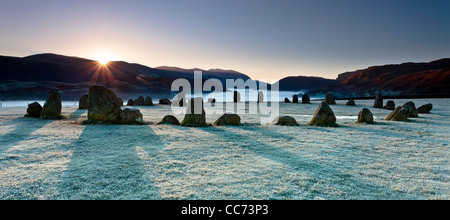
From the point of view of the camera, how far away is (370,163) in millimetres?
4102

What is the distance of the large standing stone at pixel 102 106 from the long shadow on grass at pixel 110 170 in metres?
3.16

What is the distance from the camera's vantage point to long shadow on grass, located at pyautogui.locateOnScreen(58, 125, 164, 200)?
2.77 m

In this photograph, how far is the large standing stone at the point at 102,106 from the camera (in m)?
8.88

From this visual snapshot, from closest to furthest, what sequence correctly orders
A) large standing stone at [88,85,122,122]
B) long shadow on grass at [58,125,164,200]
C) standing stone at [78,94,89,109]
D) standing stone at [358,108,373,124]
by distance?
long shadow on grass at [58,125,164,200] → large standing stone at [88,85,122,122] → standing stone at [358,108,373,124] → standing stone at [78,94,89,109]

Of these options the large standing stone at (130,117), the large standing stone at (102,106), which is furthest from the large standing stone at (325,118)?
the large standing stone at (102,106)

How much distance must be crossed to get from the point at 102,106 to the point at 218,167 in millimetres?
7330

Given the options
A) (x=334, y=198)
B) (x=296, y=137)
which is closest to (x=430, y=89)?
(x=296, y=137)

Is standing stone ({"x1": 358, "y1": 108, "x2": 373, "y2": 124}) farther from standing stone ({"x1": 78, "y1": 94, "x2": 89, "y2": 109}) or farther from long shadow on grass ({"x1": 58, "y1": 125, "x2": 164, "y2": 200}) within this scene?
standing stone ({"x1": 78, "y1": 94, "x2": 89, "y2": 109})

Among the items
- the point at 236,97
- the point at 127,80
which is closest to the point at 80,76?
the point at 127,80

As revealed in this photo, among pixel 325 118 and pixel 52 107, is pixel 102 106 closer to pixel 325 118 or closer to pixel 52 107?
pixel 52 107

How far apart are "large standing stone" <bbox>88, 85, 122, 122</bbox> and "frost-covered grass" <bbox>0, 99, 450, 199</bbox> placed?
2610 millimetres

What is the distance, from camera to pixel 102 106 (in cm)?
897

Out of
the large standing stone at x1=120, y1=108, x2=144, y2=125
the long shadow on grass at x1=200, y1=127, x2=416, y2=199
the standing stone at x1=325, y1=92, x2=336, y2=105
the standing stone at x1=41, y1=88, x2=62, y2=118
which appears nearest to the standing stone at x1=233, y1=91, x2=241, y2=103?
the standing stone at x1=325, y1=92, x2=336, y2=105
